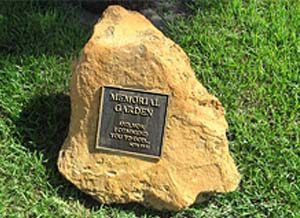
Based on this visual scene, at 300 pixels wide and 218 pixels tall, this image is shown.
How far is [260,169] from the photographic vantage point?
3.26 metres

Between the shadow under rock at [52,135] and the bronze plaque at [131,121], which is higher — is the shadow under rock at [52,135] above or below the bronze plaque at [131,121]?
below

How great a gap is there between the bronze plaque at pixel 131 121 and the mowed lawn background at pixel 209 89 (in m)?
0.28

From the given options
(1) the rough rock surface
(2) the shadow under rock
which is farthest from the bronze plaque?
(2) the shadow under rock

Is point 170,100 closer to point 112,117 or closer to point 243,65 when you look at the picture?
point 112,117

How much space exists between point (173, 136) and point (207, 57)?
2.47 ft

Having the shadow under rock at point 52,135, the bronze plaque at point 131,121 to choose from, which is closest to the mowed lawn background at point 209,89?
the shadow under rock at point 52,135

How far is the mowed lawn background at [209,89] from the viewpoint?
3.16 meters

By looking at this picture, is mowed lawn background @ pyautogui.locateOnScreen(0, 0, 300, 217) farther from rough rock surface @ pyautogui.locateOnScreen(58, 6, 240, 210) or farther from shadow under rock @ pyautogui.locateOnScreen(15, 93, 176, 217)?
rough rock surface @ pyautogui.locateOnScreen(58, 6, 240, 210)

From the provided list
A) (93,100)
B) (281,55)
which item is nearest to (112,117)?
(93,100)

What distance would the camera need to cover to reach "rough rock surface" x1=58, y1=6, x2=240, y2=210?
121 inches

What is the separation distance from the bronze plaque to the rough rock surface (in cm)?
3

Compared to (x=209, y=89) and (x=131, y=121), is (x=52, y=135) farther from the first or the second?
(x=209, y=89)

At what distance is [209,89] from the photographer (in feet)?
11.7

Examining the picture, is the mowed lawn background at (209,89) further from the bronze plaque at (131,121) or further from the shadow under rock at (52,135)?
the bronze plaque at (131,121)
